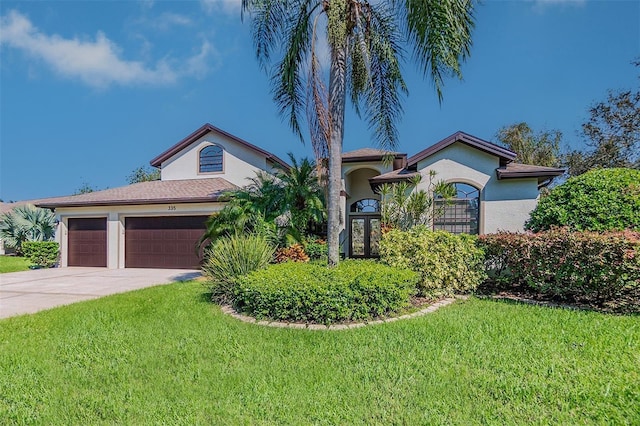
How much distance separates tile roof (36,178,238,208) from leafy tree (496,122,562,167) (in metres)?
23.3

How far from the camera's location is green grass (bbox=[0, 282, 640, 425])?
3.31 metres

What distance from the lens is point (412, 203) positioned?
40.0ft

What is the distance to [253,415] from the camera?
3.28m

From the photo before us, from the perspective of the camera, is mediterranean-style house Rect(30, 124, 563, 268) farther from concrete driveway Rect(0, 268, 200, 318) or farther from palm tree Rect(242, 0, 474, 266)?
palm tree Rect(242, 0, 474, 266)

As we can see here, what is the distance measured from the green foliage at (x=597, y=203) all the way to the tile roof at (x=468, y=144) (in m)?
2.64

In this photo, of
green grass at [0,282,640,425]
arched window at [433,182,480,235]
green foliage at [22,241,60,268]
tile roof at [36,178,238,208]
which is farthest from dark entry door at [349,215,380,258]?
green foliage at [22,241,60,268]

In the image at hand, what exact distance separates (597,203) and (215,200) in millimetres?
13705

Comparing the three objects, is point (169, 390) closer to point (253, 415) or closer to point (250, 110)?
point (253, 415)

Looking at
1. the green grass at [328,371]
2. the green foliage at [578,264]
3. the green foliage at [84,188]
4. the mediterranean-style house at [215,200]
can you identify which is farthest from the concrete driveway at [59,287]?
the green foliage at [84,188]

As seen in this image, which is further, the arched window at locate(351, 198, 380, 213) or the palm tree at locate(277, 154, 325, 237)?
the arched window at locate(351, 198, 380, 213)

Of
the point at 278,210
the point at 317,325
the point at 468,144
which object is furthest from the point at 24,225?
the point at 468,144

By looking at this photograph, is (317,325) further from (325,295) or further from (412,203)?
(412,203)

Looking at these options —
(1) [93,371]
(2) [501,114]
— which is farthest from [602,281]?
(2) [501,114]

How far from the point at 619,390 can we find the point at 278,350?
4.17 meters
